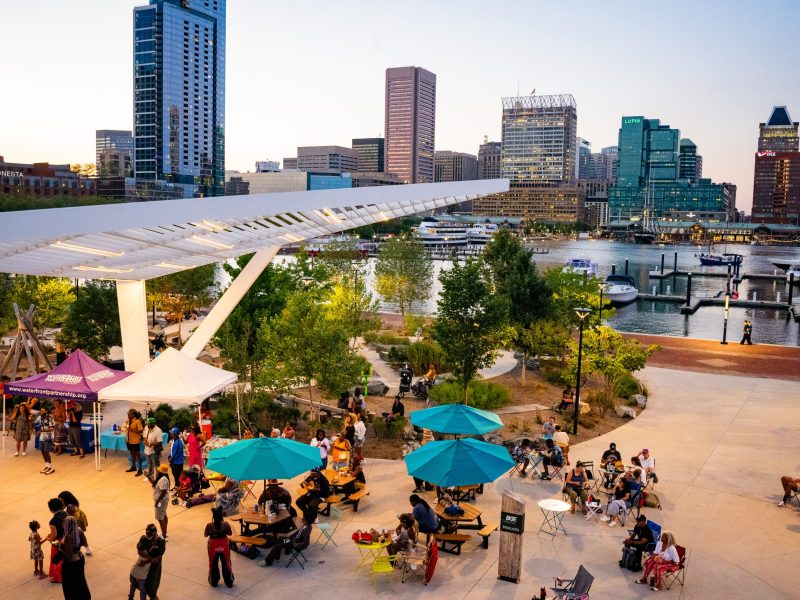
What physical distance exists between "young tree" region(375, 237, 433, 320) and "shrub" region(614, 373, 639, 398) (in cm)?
2371

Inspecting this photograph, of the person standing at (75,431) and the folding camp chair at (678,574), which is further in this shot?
the person standing at (75,431)

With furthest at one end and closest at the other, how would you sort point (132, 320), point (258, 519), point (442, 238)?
point (442, 238)
point (132, 320)
point (258, 519)

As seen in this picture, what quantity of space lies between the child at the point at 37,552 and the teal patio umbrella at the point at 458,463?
238 inches

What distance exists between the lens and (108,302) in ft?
87.3

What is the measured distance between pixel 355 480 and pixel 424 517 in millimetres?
2822

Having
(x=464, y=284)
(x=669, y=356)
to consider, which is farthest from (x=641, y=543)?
(x=669, y=356)

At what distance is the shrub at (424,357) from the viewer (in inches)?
1156

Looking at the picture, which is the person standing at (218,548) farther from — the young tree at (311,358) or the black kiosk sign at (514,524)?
the young tree at (311,358)

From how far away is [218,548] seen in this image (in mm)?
10312

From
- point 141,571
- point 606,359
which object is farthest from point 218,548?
point 606,359

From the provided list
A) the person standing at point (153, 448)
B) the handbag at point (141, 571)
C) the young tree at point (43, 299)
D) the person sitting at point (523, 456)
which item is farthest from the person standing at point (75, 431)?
the young tree at point (43, 299)

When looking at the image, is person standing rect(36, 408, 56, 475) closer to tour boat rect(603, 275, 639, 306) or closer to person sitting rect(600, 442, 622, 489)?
person sitting rect(600, 442, 622, 489)

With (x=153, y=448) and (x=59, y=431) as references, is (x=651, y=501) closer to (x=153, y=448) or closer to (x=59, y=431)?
(x=153, y=448)

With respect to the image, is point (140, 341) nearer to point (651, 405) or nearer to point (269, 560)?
point (269, 560)
